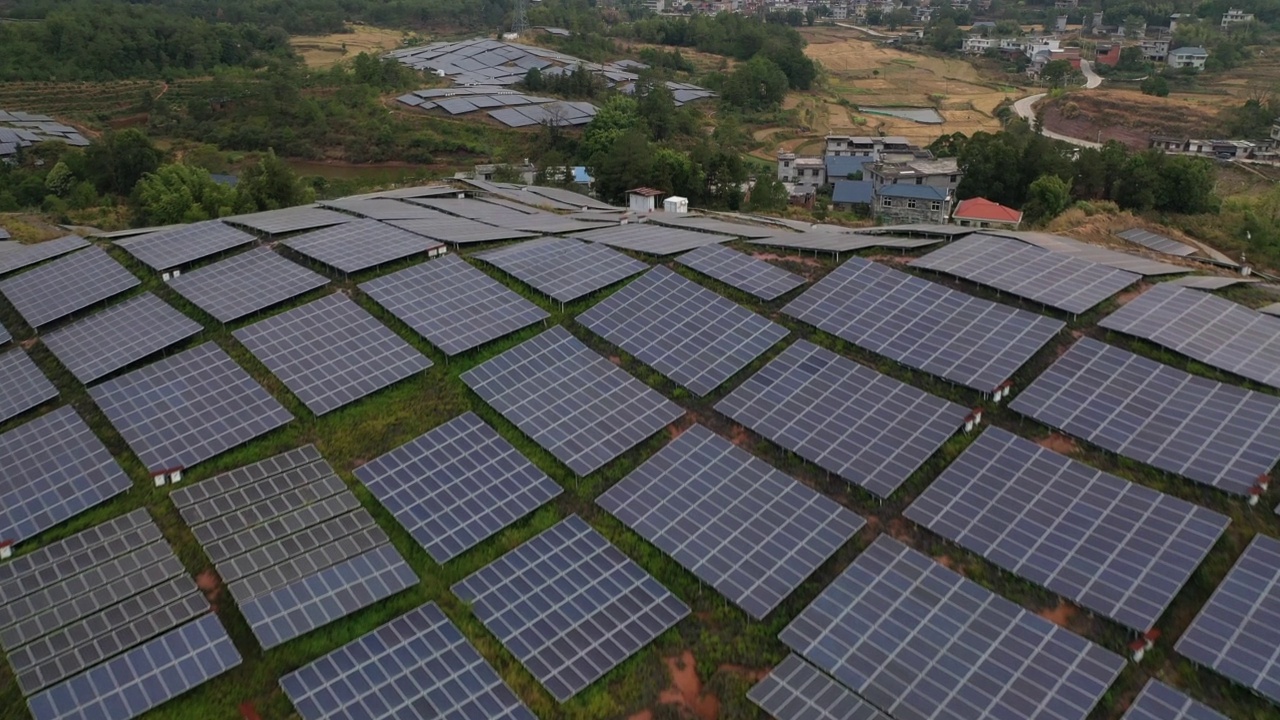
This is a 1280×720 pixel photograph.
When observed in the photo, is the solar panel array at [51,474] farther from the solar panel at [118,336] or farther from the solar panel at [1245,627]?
the solar panel at [1245,627]

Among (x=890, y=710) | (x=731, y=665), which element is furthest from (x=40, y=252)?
(x=890, y=710)

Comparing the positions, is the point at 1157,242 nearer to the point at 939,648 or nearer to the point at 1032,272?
the point at 1032,272

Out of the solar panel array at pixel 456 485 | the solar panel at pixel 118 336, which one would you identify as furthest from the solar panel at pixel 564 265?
the solar panel at pixel 118 336

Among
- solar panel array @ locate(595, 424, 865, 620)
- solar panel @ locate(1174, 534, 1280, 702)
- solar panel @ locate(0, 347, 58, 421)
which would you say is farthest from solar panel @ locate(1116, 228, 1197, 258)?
solar panel @ locate(0, 347, 58, 421)

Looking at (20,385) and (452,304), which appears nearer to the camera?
(20,385)

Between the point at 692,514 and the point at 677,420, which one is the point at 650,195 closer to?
the point at 677,420

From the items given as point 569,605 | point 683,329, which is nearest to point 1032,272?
point 683,329
